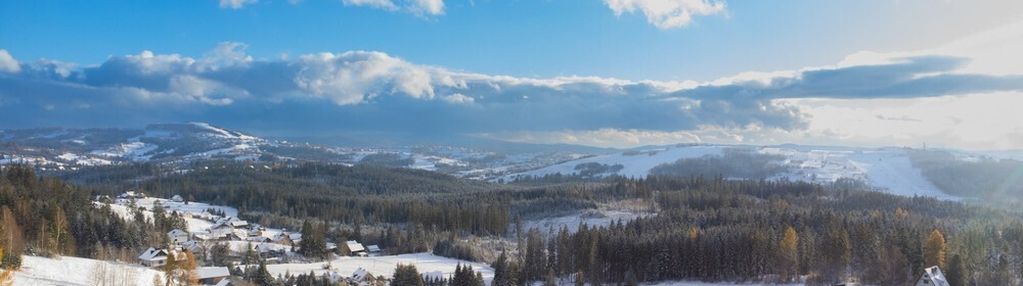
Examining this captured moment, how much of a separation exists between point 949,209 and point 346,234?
138632mm

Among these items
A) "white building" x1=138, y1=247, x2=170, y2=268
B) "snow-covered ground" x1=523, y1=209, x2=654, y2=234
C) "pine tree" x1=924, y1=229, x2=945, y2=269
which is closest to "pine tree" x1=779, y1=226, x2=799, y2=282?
"pine tree" x1=924, y1=229, x2=945, y2=269

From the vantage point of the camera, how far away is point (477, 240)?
442 ft

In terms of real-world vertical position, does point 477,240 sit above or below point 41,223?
below

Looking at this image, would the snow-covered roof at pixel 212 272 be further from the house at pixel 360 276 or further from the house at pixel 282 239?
the house at pixel 282 239

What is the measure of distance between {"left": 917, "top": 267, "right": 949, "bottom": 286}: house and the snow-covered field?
47.1m

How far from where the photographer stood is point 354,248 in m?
112

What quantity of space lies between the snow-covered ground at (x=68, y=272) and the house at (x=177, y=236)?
32.7m

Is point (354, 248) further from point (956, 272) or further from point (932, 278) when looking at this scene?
point (956, 272)

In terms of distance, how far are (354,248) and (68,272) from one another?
49649mm

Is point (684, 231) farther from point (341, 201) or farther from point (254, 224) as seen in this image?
point (341, 201)

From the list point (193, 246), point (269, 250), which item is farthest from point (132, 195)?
point (193, 246)

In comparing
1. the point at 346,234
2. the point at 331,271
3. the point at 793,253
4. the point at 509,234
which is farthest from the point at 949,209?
the point at 331,271

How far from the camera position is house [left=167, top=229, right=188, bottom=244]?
346 ft

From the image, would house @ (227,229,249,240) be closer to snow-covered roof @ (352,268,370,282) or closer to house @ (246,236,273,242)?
house @ (246,236,273,242)
